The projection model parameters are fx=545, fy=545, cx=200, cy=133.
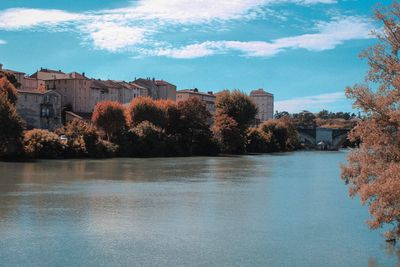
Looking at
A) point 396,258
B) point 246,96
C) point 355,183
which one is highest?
point 246,96

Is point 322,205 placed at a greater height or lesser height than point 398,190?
lesser

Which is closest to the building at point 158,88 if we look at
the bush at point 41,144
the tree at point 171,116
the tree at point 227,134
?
the tree at point 227,134

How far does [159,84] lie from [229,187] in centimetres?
11150

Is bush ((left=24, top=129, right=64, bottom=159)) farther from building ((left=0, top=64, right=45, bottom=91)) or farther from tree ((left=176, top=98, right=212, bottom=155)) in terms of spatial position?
building ((left=0, top=64, right=45, bottom=91))

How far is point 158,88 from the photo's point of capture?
148250mm

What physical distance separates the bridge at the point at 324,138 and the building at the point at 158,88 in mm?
39868

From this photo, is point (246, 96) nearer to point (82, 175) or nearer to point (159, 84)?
point (159, 84)

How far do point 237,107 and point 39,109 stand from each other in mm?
36713

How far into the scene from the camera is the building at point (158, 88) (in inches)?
5698

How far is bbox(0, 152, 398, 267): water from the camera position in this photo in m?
17.8

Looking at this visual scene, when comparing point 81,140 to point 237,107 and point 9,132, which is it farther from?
point 237,107

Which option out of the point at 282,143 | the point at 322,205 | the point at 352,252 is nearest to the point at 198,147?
the point at 282,143

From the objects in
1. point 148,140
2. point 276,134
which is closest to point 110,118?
point 148,140

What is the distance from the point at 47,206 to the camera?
28203 mm
